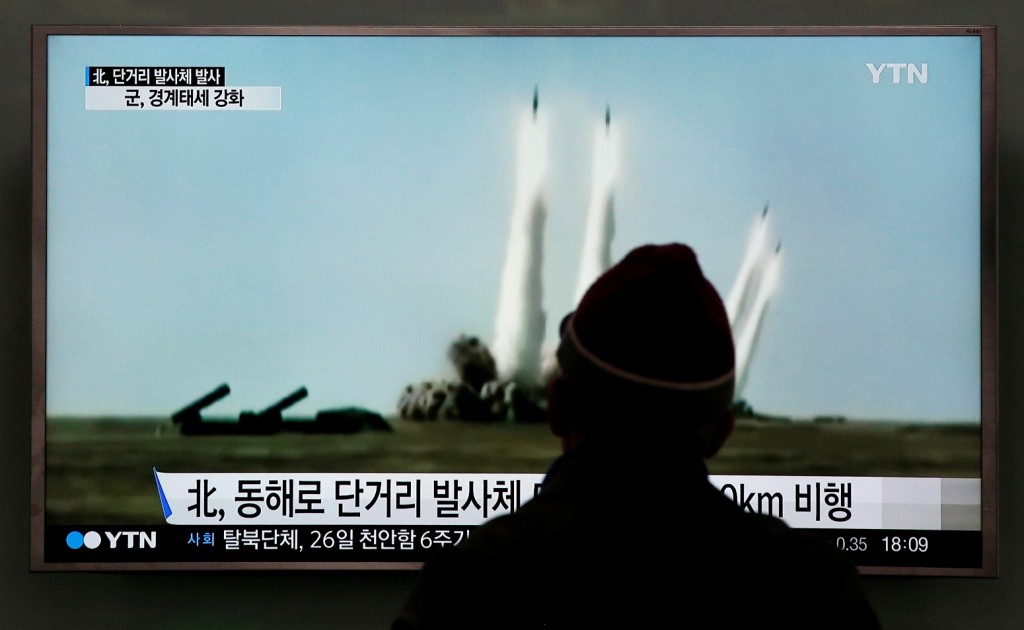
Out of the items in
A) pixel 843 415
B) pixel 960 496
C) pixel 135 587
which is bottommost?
pixel 135 587

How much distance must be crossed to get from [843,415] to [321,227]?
1064 millimetres

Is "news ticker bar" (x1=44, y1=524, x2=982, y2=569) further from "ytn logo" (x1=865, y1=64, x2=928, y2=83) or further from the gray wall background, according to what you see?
"ytn logo" (x1=865, y1=64, x2=928, y2=83)

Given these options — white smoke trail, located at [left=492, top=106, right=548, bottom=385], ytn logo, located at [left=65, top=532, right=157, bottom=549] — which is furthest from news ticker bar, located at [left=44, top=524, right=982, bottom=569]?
white smoke trail, located at [left=492, top=106, right=548, bottom=385]

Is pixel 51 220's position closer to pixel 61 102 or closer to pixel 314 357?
pixel 61 102

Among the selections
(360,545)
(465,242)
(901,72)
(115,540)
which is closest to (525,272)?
(465,242)

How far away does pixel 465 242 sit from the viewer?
7.59 ft

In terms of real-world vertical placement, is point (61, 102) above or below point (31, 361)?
above

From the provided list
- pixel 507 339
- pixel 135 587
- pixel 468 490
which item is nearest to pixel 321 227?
pixel 507 339

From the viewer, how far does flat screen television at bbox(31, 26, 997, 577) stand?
2285mm

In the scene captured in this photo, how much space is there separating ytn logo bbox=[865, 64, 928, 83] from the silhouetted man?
4.72ft

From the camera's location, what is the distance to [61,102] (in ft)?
7.54

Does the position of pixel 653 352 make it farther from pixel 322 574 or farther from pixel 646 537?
pixel 322 574

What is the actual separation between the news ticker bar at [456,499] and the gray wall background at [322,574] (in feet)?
0.55

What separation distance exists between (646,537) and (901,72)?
158 cm
